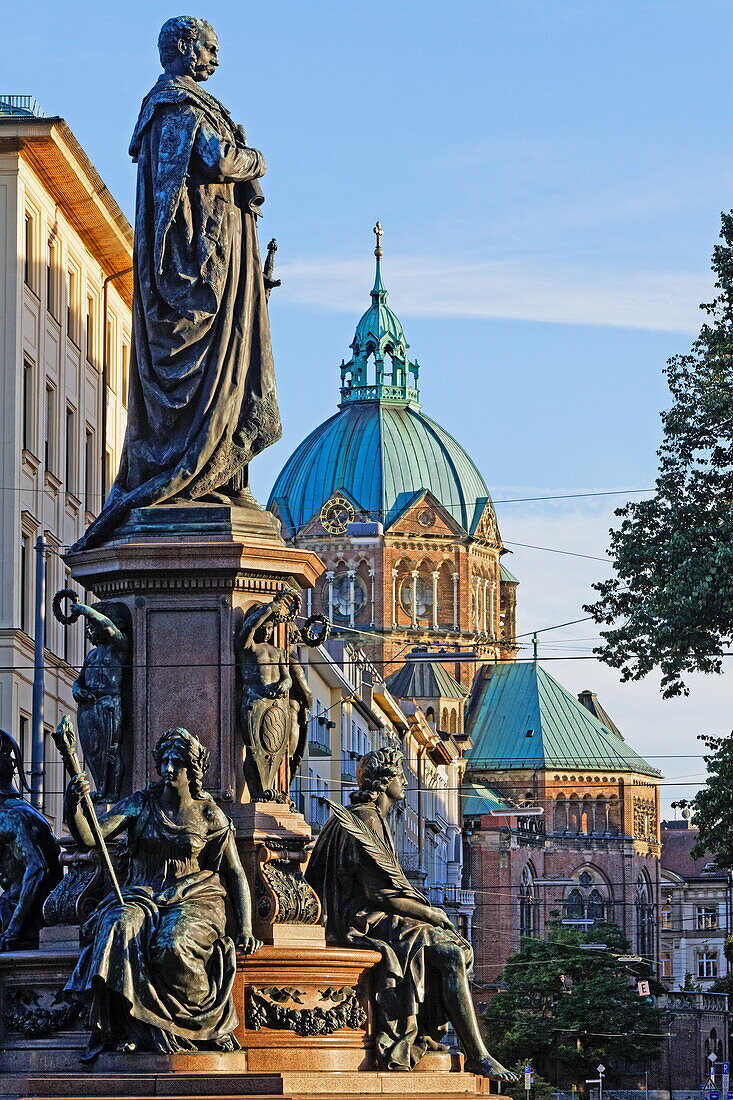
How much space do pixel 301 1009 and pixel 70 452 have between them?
36214 mm

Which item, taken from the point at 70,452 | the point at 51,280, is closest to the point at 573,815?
the point at 70,452

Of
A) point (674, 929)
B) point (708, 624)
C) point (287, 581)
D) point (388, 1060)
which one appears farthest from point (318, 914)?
point (674, 929)

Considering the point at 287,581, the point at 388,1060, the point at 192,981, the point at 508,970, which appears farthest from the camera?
the point at 508,970

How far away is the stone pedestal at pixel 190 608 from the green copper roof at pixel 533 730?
489 ft

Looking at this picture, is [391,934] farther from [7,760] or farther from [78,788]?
[7,760]

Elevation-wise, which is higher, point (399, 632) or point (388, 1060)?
point (399, 632)

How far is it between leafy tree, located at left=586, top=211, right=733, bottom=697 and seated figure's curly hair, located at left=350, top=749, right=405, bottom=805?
18413 mm

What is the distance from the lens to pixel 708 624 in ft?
106

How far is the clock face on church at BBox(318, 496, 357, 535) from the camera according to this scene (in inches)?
6206

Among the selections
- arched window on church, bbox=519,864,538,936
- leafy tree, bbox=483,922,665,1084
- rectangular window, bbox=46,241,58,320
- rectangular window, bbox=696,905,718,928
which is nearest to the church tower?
arched window on church, bbox=519,864,538,936

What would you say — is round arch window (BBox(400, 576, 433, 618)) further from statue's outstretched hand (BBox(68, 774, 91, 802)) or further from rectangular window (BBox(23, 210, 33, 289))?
statue's outstretched hand (BBox(68, 774, 91, 802))

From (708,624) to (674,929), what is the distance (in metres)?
160

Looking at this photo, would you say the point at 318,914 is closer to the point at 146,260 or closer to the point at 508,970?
the point at 146,260

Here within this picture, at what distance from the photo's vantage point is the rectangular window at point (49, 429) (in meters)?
45.6
